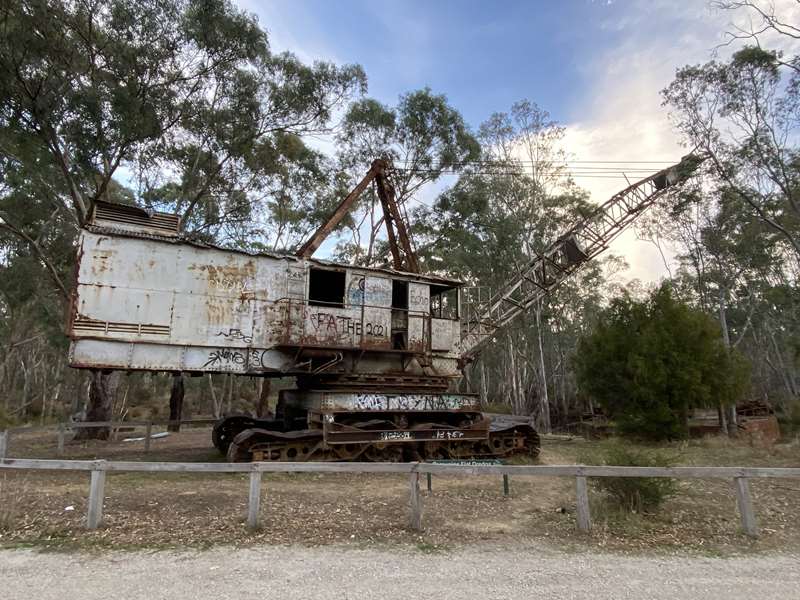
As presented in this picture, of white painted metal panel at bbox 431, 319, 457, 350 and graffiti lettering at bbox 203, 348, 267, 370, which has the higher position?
white painted metal panel at bbox 431, 319, 457, 350

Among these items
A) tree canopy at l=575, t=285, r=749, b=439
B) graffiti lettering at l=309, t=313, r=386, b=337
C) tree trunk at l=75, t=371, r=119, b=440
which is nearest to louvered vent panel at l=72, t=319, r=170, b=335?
graffiti lettering at l=309, t=313, r=386, b=337

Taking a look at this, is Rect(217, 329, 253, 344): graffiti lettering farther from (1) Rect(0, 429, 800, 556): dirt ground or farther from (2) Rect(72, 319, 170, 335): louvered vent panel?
(1) Rect(0, 429, 800, 556): dirt ground

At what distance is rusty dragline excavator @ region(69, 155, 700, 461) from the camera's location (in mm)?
8719

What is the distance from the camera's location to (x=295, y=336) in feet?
32.4

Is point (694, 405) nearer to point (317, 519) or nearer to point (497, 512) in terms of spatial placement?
point (497, 512)

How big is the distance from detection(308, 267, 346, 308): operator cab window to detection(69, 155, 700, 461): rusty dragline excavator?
4cm

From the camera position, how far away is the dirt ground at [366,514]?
5.33m

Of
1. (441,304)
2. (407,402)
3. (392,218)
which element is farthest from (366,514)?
(392,218)

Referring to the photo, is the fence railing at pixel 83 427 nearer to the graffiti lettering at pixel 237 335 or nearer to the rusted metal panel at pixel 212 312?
the rusted metal panel at pixel 212 312

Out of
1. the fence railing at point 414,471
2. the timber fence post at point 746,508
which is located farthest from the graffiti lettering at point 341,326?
the timber fence post at point 746,508

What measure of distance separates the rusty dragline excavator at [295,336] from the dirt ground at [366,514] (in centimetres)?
138

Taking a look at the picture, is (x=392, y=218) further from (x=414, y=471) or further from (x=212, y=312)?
(x=414, y=471)

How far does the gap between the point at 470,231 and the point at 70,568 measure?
2260 cm

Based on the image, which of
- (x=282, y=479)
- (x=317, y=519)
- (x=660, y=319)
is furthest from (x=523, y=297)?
(x=317, y=519)
